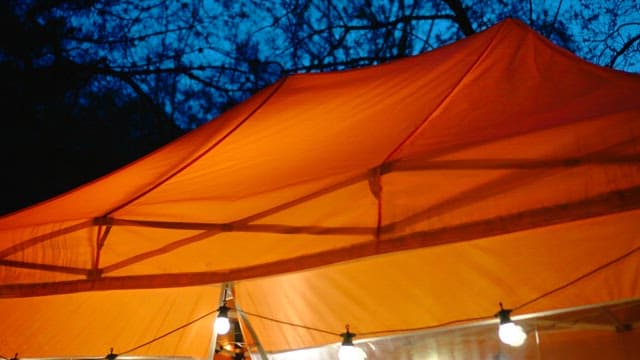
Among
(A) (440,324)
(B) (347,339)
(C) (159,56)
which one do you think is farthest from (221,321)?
(C) (159,56)

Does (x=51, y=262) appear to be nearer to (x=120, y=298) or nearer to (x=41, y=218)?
(x=41, y=218)

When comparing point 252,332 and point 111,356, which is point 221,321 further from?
point 111,356

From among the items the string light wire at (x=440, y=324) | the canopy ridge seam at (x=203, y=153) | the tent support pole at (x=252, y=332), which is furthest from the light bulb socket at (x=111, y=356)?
the canopy ridge seam at (x=203, y=153)

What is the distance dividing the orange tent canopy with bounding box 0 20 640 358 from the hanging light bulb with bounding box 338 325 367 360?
0.19 meters

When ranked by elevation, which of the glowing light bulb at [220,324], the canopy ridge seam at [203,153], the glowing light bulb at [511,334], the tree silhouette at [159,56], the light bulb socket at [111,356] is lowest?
the light bulb socket at [111,356]

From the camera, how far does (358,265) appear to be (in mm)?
3262

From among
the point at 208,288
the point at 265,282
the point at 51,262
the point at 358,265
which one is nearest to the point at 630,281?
the point at 358,265

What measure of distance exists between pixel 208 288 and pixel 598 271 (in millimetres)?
2203

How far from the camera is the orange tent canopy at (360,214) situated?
1608 millimetres

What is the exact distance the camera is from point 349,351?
Answer: 3.02 metres

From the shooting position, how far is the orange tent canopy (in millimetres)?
1608

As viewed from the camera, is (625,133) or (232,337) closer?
(625,133)

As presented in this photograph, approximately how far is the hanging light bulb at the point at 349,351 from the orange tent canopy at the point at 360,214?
0.62 feet

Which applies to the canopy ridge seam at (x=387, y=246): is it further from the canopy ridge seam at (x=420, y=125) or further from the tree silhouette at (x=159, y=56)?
the tree silhouette at (x=159, y=56)
